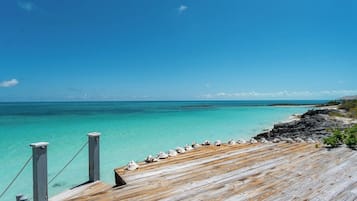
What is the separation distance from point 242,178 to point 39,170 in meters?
2.96

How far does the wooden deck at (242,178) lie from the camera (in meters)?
3.26

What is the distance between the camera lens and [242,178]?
385 cm

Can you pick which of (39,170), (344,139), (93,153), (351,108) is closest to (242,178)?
(93,153)

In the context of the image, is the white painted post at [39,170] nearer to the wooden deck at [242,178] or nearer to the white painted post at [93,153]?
the wooden deck at [242,178]

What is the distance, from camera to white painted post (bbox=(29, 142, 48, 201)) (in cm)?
323

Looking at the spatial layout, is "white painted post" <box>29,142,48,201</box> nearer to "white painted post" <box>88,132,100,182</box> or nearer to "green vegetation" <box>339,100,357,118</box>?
"white painted post" <box>88,132,100,182</box>

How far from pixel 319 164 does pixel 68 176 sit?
23.7ft

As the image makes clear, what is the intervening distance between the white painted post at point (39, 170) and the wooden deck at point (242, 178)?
15.1 inches

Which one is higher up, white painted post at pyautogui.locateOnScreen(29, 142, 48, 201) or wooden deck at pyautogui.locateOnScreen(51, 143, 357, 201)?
white painted post at pyautogui.locateOnScreen(29, 142, 48, 201)

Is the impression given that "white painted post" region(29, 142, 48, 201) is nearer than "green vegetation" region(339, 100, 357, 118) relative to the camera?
Yes

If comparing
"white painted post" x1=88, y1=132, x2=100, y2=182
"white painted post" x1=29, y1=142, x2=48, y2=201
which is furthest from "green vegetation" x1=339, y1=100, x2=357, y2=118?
"white painted post" x1=29, y1=142, x2=48, y2=201

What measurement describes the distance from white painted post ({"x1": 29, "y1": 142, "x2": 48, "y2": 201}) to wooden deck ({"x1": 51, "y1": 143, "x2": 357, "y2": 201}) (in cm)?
38

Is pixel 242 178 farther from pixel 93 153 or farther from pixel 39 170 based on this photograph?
pixel 39 170

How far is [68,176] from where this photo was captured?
26.0 ft
